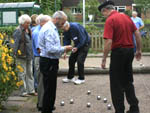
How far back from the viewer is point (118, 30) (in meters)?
5.01

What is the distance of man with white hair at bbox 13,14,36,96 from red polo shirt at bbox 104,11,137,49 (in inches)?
81.7

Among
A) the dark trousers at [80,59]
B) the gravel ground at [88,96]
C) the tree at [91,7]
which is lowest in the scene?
the gravel ground at [88,96]

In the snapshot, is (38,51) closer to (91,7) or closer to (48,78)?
(48,78)

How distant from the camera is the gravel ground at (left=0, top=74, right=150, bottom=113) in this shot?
5.86 metres

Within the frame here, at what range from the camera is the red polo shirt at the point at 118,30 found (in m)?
4.95

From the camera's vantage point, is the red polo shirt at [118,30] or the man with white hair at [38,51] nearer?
the red polo shirt at [118,30]

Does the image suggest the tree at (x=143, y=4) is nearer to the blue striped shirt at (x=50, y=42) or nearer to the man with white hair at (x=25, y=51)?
the man with white hair at (x=25, y=51)

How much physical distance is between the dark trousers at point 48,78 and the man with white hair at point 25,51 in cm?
127

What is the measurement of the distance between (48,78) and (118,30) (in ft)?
4.69

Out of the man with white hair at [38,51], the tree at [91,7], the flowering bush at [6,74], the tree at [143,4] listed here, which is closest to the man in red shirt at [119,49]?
the man with white hair at [38,51]

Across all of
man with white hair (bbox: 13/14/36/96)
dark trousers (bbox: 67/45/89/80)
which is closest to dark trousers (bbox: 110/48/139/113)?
man with white hair (bbox: 13/14/36/96)

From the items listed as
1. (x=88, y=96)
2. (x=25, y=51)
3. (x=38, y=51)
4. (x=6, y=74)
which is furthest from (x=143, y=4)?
(x=6, y=74)

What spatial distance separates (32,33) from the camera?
655cm

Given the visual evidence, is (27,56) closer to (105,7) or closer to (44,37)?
(44,37)
